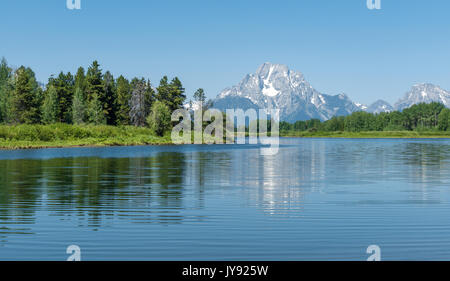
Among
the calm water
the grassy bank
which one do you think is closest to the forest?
the grassy bank

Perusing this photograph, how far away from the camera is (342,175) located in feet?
137

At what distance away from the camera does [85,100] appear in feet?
520

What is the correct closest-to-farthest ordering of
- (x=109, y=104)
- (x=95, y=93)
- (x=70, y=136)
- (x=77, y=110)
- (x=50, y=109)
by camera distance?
(x=70, y=136) → (x=50, y=109) → (x=77, y=110) → (x=95, y=93) → (x=109, y=104)

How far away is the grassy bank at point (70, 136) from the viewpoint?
100m

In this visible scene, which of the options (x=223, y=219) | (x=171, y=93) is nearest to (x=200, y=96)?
(x=171, y=93)

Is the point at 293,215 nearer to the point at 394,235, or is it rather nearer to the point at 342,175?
the point at 394,235

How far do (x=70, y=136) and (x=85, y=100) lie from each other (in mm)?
45681

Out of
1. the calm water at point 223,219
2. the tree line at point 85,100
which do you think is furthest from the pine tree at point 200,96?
the calm water at point 223,219

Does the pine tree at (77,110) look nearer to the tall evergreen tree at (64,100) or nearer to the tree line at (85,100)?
the tree line at (85,100)

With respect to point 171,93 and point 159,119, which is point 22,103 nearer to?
point 159,119
